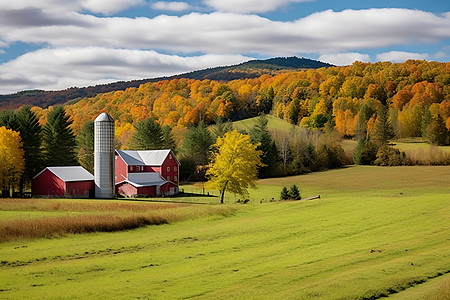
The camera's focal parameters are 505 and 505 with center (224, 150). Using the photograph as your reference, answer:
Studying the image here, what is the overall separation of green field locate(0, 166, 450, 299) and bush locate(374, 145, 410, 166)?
188 feet

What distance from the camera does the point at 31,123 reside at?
6756 centimetres

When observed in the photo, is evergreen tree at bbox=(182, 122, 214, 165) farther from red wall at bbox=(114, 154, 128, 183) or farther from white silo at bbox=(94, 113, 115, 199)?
white silo at bbox=(94, 113, 115, 199)

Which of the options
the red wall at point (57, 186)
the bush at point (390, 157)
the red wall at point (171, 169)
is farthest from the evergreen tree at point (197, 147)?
the bush at point (390, 157)

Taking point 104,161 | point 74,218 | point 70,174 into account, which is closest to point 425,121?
point 104,161

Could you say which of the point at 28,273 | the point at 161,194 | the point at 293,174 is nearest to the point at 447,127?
the point at 293,174

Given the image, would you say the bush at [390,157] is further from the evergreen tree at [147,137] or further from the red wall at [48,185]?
the red wall at [48,185]

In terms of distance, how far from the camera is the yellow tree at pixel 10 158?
5976 cm

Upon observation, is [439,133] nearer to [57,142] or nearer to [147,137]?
[147,137]

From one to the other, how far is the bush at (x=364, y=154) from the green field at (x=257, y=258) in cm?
5997

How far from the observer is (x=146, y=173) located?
2830 inches

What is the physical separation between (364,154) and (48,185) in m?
59.9

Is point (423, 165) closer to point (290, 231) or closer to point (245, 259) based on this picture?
point (290, 231)

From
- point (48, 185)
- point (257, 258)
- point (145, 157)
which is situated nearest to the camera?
point (257, 258)

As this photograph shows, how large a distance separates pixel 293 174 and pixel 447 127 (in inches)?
1348
